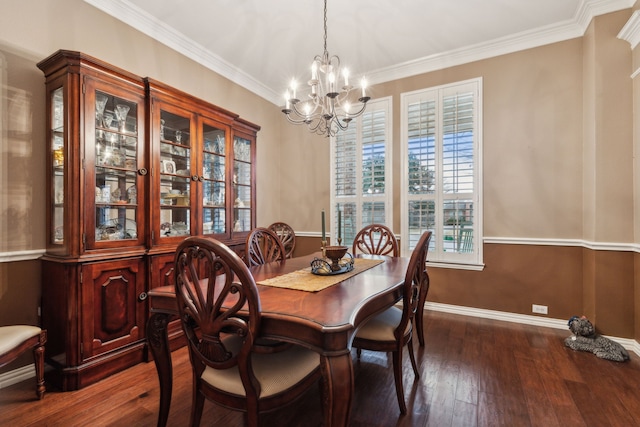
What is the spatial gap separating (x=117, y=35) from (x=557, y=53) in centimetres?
413

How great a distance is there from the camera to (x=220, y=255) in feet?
3.56

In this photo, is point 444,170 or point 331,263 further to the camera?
point 444,170

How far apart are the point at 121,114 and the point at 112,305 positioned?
142 cm

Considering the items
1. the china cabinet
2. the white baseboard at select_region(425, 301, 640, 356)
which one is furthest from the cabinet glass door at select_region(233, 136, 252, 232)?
the white baseboard at select_region(425, 301, 640, 356)

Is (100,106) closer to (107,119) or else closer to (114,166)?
(107,119)

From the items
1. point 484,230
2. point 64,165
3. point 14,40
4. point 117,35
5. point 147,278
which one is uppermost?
point 117,35

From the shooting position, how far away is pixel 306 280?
1.76 metres

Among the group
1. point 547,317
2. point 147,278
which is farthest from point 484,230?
point 147,278

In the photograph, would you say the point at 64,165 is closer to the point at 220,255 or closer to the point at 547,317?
the point at 220,255

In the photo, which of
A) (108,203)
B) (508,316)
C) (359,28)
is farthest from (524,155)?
(108,203)

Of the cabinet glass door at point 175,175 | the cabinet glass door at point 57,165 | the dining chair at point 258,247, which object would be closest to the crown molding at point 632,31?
the dining chair at point 258,247

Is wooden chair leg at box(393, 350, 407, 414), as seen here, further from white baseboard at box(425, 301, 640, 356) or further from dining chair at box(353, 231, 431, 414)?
white baseboard at box(425, 301, 640, 356)

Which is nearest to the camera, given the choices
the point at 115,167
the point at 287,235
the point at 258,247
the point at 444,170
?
the point at 115,167

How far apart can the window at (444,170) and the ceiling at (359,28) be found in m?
0.43
